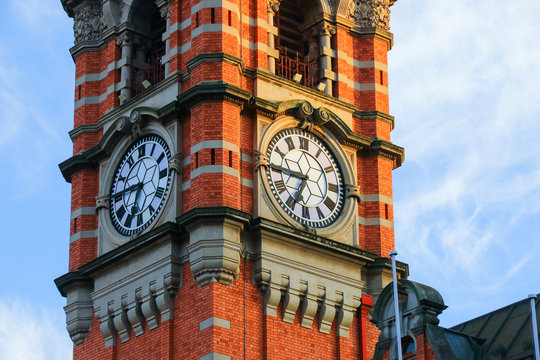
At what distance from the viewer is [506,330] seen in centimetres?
3809

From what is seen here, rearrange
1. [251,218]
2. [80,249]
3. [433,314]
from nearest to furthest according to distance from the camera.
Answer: [433,314]
[251,218]
[80,249]

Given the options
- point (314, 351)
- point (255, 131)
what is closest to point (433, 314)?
point (314, 351)

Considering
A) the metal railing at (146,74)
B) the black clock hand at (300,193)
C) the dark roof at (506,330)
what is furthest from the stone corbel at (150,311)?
the dark roof at (506,330)

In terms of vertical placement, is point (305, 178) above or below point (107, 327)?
above

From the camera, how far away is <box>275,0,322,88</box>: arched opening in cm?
4541

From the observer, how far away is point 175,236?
4109 cm

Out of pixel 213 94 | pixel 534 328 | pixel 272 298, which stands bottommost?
pixel 534 328

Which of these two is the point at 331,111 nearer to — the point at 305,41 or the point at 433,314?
→ the point at 305,41

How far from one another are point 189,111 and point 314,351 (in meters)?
6.75

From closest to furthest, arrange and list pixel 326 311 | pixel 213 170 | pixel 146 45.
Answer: pixel 213 170, pixel 326 311, pixel 146 45

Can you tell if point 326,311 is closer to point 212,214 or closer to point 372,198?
point 212,214

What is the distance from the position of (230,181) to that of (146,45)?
6.64 m

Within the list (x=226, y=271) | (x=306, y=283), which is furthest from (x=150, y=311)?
(x=306, y=283)

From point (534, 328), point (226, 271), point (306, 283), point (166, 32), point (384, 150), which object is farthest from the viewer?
point (384, 150)
